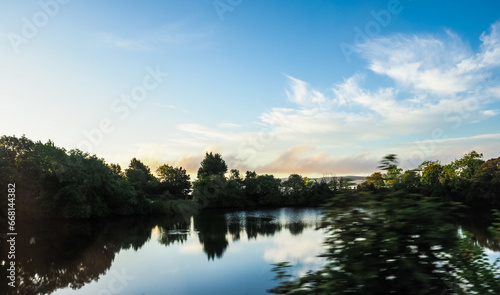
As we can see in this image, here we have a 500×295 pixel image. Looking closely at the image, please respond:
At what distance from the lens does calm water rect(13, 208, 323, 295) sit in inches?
455

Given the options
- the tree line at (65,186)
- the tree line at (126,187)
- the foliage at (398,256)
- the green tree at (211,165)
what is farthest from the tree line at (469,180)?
the green tree at (211,165)

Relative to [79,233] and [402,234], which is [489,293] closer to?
[402,234]

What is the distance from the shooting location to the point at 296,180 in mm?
61312

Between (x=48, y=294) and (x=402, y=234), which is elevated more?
(x=402, y=234)

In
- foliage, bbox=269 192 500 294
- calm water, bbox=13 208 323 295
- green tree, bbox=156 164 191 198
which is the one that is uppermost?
green tree, bbox=156 164 191 198

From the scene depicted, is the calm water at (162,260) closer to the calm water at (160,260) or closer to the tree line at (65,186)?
the calm water at (160,260)

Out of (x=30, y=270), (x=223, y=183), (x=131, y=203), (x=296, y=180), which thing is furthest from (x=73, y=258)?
(x=296, y=180)

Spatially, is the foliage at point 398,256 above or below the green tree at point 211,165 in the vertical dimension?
below

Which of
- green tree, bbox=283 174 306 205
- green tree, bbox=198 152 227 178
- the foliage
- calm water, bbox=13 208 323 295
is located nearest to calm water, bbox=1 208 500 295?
calm water, bbox=13 208 323 295

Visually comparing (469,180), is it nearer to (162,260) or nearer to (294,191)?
(294,191)

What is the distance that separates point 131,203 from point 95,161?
22.6 feet

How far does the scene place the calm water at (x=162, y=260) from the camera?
37.9 ft

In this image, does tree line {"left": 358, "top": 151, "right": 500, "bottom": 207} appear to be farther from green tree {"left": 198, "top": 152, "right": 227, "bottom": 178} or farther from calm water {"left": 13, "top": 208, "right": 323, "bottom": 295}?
green tree {"left": 198, "top": 152, "right": 227, "bottom": 178}

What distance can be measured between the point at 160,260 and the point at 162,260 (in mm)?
107
